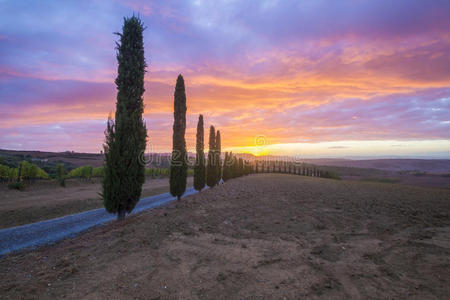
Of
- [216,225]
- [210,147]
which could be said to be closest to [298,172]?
[210,147]

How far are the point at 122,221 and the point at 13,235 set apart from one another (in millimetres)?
4223

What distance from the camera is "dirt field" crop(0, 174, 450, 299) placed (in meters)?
3.41

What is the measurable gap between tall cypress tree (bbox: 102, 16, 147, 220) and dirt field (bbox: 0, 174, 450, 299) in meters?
1.96

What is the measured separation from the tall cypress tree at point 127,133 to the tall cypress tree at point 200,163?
1077 centimetres

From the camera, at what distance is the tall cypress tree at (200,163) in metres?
19.5

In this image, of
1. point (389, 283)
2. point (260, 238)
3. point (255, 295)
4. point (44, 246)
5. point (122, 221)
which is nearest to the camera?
point (255, 295)

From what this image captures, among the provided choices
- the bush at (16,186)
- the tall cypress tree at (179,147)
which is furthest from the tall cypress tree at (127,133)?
the bush at (16,186)

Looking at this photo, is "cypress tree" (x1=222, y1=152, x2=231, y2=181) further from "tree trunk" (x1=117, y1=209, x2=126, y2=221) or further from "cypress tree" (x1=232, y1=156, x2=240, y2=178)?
"tree trunk" (x1=117, y1=209, x2=126, y2=221)

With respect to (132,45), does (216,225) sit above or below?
below

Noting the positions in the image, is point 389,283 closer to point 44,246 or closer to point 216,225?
point 216,225

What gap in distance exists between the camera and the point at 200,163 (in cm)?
1989

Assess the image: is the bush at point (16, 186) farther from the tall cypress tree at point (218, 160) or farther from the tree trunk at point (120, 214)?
the tree trunk at point (120, 214)

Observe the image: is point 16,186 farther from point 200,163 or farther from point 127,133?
point 127,133

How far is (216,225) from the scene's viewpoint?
713 centimetres
